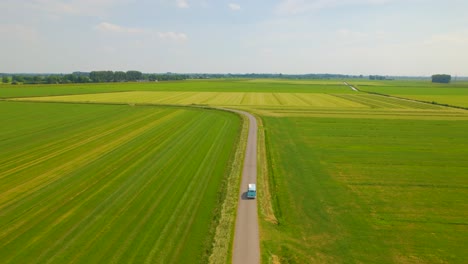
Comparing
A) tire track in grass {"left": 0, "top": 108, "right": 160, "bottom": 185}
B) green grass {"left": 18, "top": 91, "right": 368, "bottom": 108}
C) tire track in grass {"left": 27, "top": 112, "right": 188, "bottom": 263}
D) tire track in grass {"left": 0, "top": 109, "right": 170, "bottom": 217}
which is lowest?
tire track in grass {"left": 27, "top": 112, "right": 188, "bottom": 263}

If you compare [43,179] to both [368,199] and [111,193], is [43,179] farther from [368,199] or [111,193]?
[368,199]

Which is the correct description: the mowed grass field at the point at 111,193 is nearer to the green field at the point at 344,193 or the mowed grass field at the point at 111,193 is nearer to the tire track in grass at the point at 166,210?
the tire track in grass at the point at 166,210

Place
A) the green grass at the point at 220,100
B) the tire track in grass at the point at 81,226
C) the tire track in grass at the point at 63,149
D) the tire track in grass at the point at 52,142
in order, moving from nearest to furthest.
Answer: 1. the tire track in grass at the point at 81,226
2. the tire track in grass at the point at 63,149
3. the tire track in grass at the point at 52,142
4. the green grass at the point at 220,100

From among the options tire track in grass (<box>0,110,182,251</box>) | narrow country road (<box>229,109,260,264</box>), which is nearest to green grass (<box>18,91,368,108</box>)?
tire track in grass (<box>0,110,182,251</box>)

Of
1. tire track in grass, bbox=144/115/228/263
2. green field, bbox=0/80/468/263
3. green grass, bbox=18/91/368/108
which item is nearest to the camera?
tire track in grass, bbox=144/115/228/263

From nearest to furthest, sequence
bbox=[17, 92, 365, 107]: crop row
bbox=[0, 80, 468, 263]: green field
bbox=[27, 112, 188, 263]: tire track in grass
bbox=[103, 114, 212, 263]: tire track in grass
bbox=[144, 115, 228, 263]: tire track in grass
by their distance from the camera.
A: bbox=[27, 112, 188, 263]: tire track in grass
bbox=[144, 115, 228, 263]: tire track in grass
bbox=[103, 114, 212, 263]: tire track in grass
bbox=[0, 80, 468, 263]: green field
bbox=[17, 92, 365, 107]: crop row

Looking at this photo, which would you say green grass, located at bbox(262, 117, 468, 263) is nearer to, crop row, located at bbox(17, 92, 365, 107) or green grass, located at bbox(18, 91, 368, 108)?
green grass, located at bbox(18, 91, 368, 108)

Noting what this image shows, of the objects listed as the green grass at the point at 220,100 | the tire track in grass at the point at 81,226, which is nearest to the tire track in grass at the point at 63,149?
the tire track in grass at the point at 81,226
